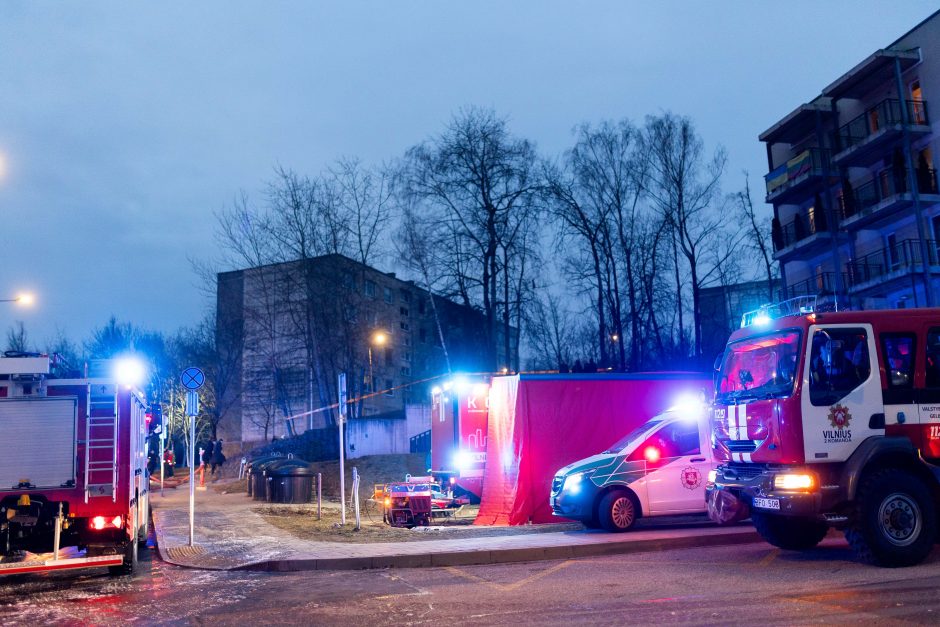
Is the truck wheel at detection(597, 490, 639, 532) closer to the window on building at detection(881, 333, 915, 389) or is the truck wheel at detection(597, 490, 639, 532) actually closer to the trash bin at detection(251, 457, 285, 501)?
the window on building at detection(881, 333, 915, 389)

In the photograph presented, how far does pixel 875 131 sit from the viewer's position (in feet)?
107

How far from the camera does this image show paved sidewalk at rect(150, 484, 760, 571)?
1181cm

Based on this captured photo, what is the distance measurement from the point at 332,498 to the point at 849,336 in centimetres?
2129

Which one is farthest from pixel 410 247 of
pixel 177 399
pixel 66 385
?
pixel 177 399

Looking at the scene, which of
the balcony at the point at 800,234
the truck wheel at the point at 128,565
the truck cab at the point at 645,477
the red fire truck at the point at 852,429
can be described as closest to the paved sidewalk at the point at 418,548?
the truck cab at the point at 645,477

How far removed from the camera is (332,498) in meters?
28.2

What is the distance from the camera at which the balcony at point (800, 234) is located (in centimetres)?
3581

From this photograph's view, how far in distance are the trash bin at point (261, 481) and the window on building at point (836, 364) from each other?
1895 centimetres

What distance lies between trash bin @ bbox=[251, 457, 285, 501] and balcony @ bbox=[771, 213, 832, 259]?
24067 mm

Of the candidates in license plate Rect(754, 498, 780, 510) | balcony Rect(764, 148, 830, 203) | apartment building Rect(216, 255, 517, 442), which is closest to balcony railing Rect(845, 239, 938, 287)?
balcony Rect(764, 148, 830, 203)

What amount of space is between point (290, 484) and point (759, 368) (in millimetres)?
17372

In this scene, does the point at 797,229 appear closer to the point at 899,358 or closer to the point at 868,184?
the point at 868,184

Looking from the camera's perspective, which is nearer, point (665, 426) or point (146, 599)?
point (146, 599)

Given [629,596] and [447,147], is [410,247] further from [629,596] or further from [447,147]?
[629,596]
